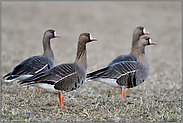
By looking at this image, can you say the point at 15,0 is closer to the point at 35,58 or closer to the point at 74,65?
the point at 35,58

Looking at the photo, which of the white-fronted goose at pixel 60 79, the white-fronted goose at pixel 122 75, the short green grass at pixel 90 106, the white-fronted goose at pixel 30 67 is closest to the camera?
the short green grass at pixel 90 106

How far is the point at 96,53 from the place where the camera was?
44.3ft

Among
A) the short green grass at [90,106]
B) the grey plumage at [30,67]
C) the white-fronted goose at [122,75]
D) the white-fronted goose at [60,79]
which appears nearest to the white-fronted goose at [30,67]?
the grey plumage at [30,67]

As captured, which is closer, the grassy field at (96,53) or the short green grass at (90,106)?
the short green grass at (90,106)

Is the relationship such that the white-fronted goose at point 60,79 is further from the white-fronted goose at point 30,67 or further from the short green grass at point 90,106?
the white-fronted goose at point 30,67

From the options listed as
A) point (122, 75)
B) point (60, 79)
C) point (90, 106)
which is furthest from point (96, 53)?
point (60, 79)

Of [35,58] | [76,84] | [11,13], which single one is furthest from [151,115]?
[11,13]

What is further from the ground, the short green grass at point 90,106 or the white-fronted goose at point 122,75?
the white-fronted goose at point 122,75

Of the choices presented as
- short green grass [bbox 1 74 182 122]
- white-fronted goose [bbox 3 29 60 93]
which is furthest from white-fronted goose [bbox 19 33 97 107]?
white-fronted goose [bbox 3 29 60 93]

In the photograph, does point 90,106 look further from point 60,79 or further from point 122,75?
point 122,75

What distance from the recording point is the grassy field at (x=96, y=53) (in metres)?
5.50

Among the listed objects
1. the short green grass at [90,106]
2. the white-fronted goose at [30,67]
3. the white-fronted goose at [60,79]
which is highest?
the white-fronted goose at [30,67]

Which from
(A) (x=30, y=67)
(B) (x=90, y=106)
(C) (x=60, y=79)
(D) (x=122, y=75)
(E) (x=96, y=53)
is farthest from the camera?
(E) (x=96, y=53)

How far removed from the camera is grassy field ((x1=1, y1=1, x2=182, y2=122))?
5.50m
